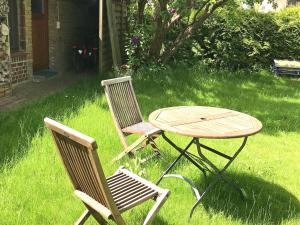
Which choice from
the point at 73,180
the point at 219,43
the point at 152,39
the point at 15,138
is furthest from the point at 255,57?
the point at 73,180

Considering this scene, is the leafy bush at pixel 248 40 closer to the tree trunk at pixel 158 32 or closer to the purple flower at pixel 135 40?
the tree trunk at pixel 158 32

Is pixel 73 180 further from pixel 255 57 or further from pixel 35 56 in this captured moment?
pixel 255 57

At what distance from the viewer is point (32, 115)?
6.35 metres

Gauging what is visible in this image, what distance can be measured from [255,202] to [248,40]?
944 centimetres

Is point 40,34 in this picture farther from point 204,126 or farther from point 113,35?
point 204,126

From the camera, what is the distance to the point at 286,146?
20.0ft

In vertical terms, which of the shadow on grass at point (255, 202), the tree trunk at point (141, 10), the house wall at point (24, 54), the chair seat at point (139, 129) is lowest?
the shadow on grass at point (255, 202)

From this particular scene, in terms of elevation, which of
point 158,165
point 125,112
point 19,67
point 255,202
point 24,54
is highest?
point 24,54

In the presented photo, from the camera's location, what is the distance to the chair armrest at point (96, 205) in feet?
9.11

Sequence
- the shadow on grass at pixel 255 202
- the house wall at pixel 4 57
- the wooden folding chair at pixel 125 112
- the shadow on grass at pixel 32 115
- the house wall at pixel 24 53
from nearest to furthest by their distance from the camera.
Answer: the shadow on grass at pixel 255 202
the wooden folding chair at pixel 125 112
the shadow on grass at pixel 32 115
the house wall at pixel 4 57
the house wall at pixel 24 53

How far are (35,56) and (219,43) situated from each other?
557 cm

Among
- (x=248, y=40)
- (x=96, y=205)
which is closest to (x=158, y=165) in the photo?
(x=96, y=205)

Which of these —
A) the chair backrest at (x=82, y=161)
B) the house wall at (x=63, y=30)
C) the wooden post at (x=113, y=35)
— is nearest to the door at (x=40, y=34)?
the house wall at (x=63, y=30)

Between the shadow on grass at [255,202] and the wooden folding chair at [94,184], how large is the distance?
96 centimetres
